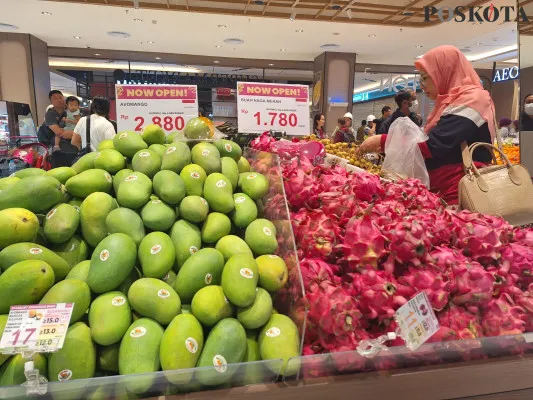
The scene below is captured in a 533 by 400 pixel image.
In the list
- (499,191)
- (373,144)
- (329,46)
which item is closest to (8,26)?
(329,46)

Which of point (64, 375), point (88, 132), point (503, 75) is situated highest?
point (503, 75)

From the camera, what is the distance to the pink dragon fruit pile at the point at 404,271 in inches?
32.9

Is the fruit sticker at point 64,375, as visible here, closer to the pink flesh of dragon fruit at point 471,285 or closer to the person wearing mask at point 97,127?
the pink flesh of dragon fruit at point 471,285

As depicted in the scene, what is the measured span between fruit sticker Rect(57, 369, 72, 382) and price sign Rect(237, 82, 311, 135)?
203 centimetres

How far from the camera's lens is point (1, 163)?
14.0ft

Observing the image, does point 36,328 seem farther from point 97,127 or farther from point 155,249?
point 97,127

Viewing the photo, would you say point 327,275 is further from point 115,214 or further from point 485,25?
point 485,25

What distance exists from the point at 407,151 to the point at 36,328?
1.74 m

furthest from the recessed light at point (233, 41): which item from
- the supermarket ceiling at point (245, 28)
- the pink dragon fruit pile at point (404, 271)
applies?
the pink dragon fruit pile at point (404, 271)

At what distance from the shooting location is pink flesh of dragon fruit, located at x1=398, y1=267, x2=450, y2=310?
84 centimetres

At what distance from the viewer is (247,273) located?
2.71 feet

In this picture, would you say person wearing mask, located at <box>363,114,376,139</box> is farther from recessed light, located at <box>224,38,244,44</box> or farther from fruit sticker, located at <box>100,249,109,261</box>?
fruit sticker, located at <box>100,249,109,261</box>

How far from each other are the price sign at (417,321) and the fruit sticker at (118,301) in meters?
0.57

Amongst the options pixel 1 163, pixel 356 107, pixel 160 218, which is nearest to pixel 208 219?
pixel 160 218
